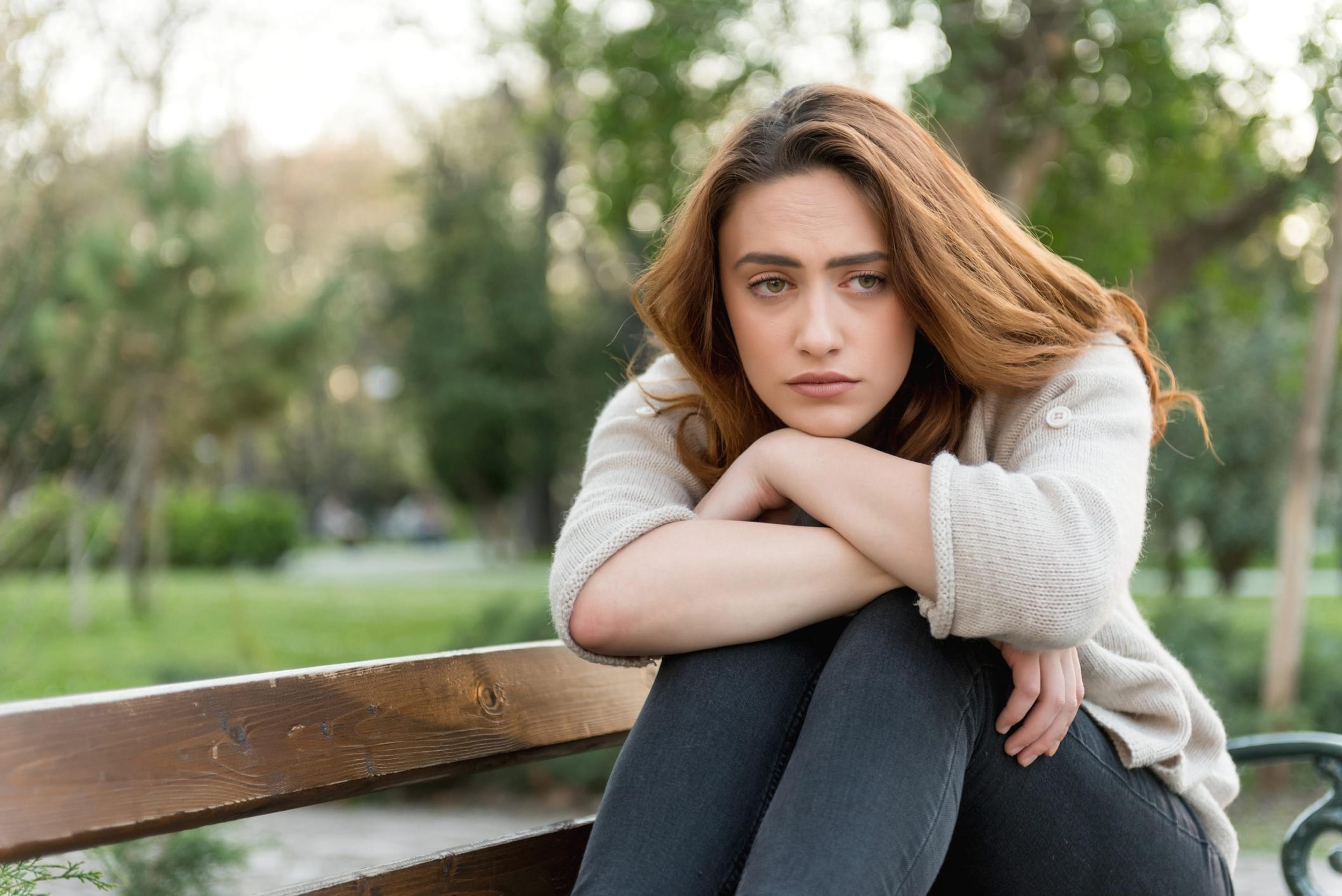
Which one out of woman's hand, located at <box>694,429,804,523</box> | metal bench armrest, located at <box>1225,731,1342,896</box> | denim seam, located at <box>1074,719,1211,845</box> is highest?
woman's hand, located at <box>694,429,804,523</box>

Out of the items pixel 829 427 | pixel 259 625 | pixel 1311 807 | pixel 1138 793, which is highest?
pixel 829 427

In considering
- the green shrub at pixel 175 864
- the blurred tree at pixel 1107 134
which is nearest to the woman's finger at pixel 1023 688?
the green shrub at pixel 175 864

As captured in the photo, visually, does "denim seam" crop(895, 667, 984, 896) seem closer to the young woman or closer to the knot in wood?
the young woman

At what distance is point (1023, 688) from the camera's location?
5.16 ft

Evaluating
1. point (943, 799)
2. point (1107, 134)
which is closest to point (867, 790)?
point (943, 799)

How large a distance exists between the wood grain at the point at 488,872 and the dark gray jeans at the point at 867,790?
0.83ft

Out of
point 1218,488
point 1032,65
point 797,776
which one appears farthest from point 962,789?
point 1218,488

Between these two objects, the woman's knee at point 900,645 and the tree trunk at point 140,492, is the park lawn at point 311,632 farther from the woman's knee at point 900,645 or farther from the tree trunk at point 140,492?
the woman's knee at point 900,645

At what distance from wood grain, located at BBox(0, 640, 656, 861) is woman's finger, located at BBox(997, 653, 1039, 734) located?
2.17ft

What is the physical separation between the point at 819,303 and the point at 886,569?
1.30ft

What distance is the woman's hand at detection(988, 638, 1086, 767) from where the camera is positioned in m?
1.58

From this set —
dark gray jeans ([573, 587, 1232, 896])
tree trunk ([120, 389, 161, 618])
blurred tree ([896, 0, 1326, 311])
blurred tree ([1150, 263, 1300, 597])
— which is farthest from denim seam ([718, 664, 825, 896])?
blurred tree ([1150, 263, 1300, 597])

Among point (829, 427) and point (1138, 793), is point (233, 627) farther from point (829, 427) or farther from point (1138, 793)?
point (1138, 793)

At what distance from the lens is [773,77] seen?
6.48 metres
